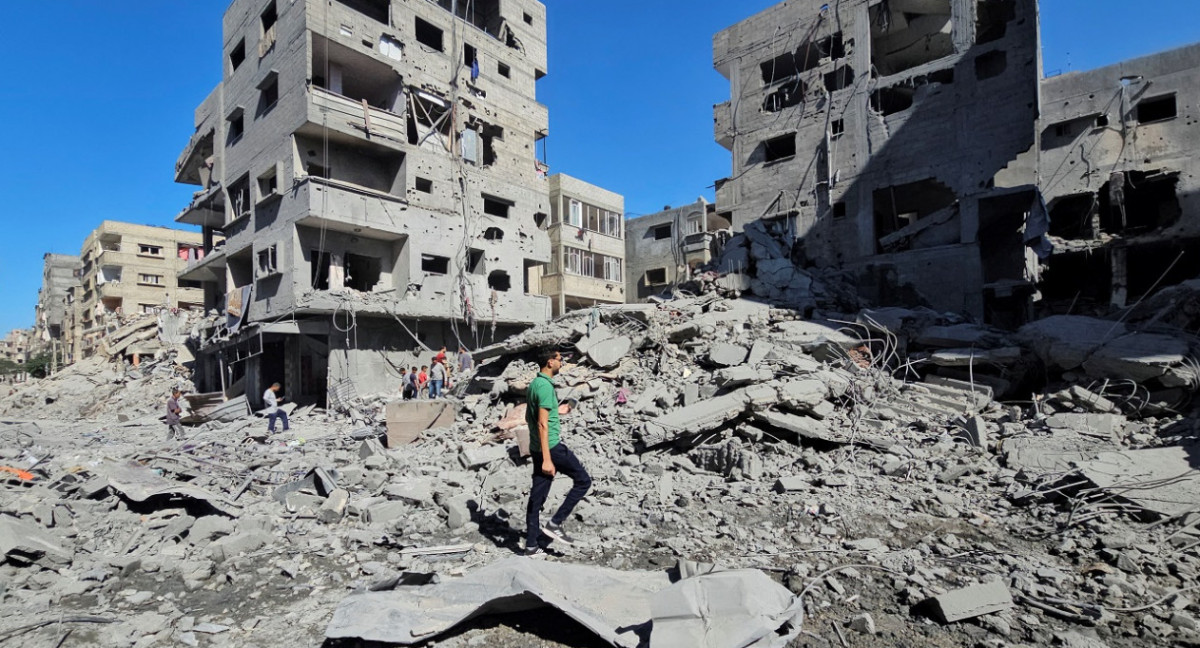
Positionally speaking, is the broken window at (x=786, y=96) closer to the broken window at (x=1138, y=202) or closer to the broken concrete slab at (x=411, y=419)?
the broken window at (x=1138, y=202)

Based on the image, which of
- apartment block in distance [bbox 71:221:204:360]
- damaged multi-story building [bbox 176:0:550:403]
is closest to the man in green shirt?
damaged multi-story building [bbox 176:0:550:403]

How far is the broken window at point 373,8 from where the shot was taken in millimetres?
21078

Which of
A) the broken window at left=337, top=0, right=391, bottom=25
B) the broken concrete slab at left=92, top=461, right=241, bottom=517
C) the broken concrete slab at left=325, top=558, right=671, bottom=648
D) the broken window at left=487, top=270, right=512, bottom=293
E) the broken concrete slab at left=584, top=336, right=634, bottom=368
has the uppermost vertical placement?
the broken window at left=337, top=0, right=391, bottom=25

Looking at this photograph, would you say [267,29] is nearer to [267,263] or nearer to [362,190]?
[362,190]

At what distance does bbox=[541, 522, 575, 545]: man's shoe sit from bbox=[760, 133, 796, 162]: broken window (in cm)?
2344

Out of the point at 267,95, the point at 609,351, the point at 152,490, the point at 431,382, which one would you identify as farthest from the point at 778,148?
the point at 152,490

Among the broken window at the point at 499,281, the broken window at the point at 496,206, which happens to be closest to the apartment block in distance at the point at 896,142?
the broken window at the point at 496,206

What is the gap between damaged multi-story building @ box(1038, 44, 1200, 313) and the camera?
60.5 ft

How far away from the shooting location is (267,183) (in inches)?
819

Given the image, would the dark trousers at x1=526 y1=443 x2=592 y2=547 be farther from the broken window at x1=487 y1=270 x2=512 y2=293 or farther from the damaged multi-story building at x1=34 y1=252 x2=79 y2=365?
the damaged multi-story building at x1=34 y1=252 x2=79 y2=365

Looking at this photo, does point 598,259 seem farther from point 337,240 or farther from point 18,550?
point 18,550

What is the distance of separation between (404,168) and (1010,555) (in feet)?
68.0

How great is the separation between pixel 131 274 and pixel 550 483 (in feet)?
164

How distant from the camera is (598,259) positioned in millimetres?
32875
